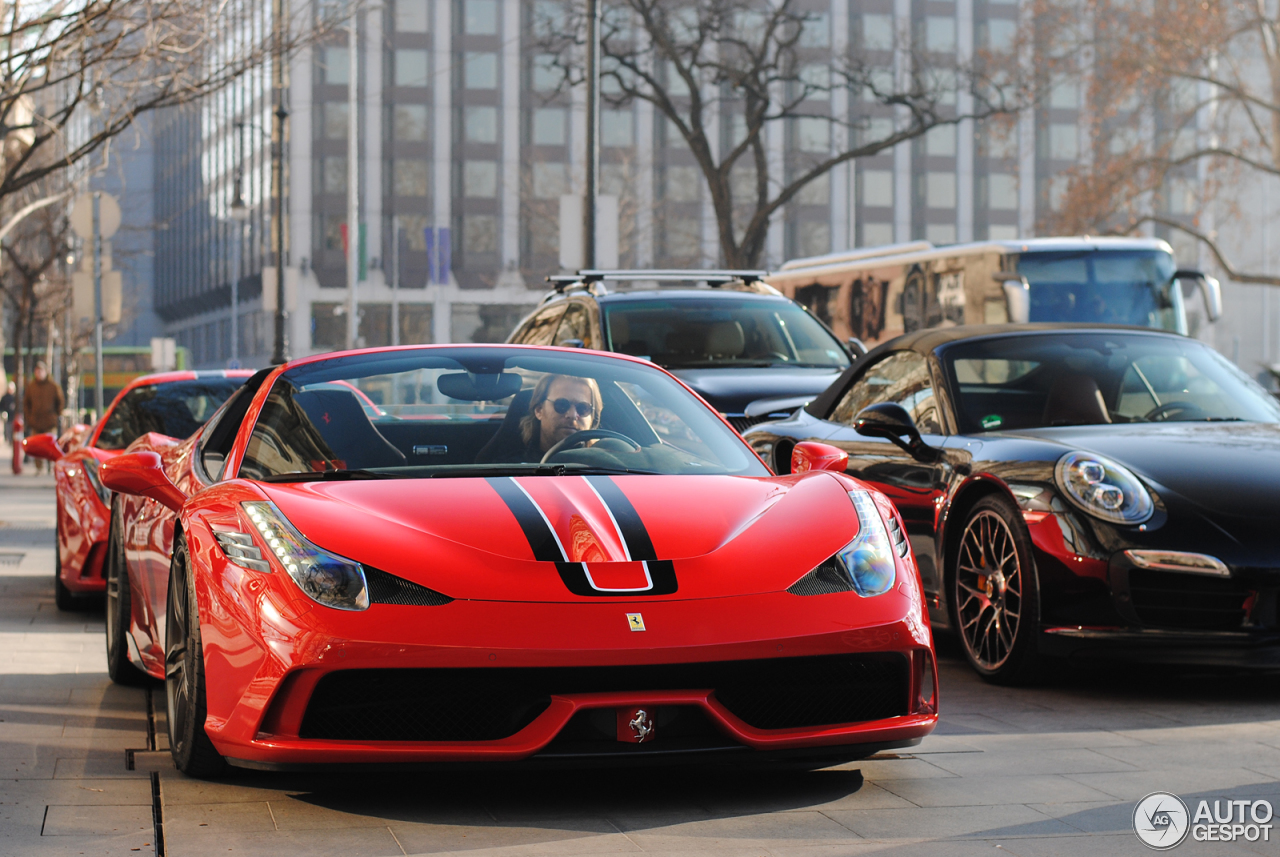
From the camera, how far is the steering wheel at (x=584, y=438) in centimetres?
510

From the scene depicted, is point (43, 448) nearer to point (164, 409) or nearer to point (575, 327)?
point (164, 409)

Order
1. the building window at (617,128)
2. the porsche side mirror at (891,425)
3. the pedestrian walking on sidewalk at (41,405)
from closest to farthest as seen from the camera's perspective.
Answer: the porsche side mirror at (891,425) → the pedestrian walking on sidewalk at (41,405) → the building window at (617,128)

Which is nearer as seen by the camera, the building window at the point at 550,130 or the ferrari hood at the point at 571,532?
the ferrari hood at the point at 571,532

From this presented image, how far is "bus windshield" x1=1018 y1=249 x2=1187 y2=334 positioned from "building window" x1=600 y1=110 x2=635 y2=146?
54.6 meters

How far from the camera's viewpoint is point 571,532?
14.0 feet

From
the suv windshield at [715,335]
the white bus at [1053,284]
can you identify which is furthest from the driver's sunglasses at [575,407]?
the white bus at [1053,284]

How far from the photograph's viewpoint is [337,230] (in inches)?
2817

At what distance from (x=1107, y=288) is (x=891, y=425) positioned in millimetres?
13398

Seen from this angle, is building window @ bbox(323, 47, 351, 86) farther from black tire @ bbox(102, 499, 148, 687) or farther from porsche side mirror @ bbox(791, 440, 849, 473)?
porsche side mirror @ bbox(791, 440, 849, 473)

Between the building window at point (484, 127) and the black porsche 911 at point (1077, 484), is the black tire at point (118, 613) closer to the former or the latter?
the black porsche 911 at point (1077, 484)

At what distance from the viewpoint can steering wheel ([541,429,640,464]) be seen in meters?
5.10

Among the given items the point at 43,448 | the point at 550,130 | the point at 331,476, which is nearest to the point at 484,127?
the point at 550,130

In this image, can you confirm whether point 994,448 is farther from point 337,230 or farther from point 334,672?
point 337,230

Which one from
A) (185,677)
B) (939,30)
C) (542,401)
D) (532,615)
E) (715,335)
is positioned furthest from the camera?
(939,30)
